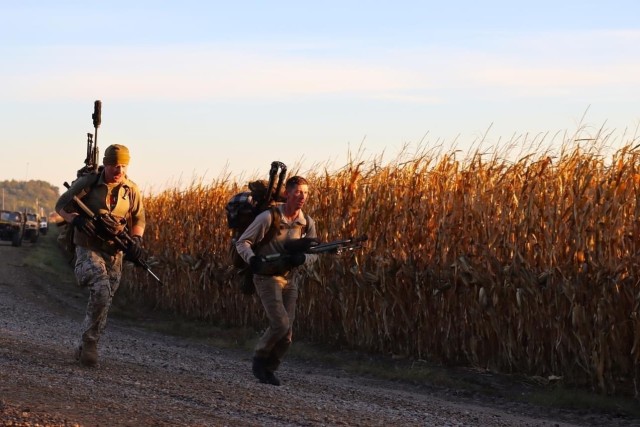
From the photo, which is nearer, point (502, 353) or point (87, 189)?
point (87, 189)

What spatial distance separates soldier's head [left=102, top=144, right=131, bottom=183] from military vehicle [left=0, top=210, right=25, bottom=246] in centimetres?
4642

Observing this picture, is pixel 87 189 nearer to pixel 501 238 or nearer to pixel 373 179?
pixel 501 238

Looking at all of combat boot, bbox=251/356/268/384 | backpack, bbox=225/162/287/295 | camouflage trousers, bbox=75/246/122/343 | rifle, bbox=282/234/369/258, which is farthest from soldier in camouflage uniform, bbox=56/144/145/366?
combat boot, bbox=251/356/268/384

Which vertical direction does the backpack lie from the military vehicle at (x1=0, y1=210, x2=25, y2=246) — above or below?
below

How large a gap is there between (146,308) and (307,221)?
13532 mm

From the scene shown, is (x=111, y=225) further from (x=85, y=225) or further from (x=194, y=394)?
(x=194, y=394)

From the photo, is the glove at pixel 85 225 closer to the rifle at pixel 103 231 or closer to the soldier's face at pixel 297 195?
the rifle at pixel 103 231

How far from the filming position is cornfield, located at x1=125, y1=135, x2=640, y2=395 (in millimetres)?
12883

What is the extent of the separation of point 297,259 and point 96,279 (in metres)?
1.93

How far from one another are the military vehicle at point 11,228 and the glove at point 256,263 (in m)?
46.8

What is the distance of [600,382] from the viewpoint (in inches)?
498

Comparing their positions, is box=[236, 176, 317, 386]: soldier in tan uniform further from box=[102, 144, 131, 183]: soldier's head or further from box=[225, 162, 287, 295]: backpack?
box=[102, 144, 131, 183]: soldier's head

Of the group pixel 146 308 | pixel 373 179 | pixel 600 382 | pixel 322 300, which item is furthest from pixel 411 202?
pixel 146 308

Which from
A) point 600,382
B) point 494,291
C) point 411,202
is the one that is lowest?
point 600,382
